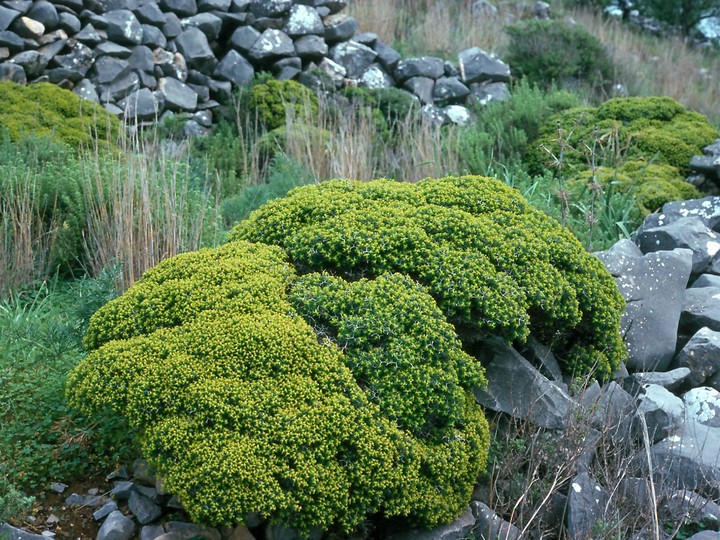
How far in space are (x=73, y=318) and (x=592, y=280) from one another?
290 cm

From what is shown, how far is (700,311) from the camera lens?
4859mm

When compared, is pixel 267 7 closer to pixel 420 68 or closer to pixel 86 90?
pixel 420 68

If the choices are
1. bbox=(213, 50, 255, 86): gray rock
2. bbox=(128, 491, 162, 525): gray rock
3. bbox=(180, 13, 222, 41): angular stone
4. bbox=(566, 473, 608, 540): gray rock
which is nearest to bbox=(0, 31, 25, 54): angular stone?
bbox=(180, 13, 222, 41): angular stone

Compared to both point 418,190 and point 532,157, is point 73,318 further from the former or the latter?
point 532,157

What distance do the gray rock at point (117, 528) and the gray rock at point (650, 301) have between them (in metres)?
2.75

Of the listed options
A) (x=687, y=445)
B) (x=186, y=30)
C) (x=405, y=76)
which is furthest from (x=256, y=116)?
(x=687, y=445)

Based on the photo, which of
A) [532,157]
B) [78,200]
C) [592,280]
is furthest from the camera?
[532,157]

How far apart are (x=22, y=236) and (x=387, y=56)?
6771 millimetres

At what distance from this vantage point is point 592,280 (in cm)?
393

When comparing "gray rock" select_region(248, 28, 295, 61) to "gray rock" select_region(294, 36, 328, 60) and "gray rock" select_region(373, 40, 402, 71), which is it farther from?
"gray rock" select_region(373, 40, 402, 71)

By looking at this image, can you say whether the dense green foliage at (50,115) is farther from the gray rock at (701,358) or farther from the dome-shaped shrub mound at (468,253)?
the gray rock at (701,358)

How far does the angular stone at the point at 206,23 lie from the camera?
979 cm

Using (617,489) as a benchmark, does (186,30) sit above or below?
above

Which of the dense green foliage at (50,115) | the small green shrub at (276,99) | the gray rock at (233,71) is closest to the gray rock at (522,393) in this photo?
the dense green foliage at (50,115)
